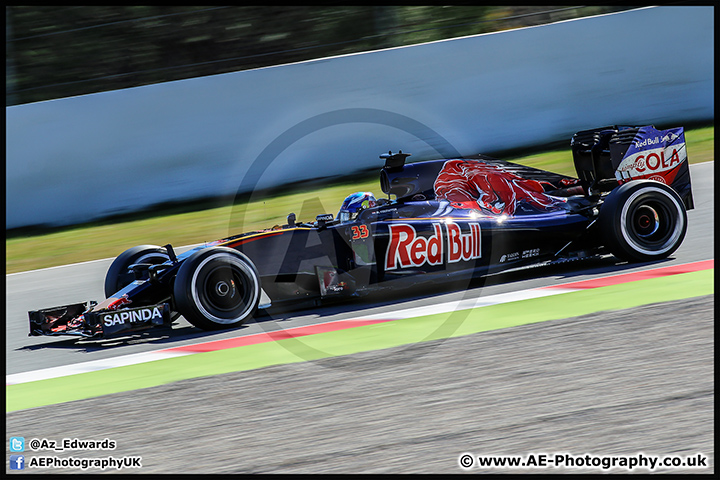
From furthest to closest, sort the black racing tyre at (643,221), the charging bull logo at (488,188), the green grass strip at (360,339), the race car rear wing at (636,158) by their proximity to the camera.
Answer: the race car rear wing at (636,158) < the charging bull logo at (488,188) < the black racing tyre at (643,221) < the green grass strip at (360,339)

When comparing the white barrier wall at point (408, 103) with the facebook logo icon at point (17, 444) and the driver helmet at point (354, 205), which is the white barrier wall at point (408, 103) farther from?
the facebook logo icon at point (17, 444)

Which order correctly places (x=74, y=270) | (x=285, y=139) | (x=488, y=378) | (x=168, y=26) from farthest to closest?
(x=168, y=26) → (x=285, y=139) → (x=74, y=270) → (x=488, y=378)

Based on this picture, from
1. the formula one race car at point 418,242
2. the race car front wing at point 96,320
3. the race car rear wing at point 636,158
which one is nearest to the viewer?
the race car front wing at point 96,320

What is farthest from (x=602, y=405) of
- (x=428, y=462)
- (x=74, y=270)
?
(x=74, y=270)

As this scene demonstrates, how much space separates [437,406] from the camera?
389 cm

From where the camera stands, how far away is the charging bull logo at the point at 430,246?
584cm

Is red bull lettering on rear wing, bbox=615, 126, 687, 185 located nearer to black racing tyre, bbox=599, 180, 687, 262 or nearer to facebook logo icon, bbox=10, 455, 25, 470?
black racing tyre, bbox=599, 180, 687, 262

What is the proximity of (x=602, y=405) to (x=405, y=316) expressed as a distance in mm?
2046

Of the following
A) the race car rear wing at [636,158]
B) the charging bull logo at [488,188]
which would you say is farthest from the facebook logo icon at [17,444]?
the race car rear wing at [636,158]

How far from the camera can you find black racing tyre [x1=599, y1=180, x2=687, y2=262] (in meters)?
6.05

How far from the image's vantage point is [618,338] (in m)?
4.63

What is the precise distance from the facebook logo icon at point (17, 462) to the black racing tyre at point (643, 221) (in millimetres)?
4449

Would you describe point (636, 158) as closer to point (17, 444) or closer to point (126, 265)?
point (126, 265)

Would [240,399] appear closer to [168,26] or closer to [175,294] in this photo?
[175,294]
